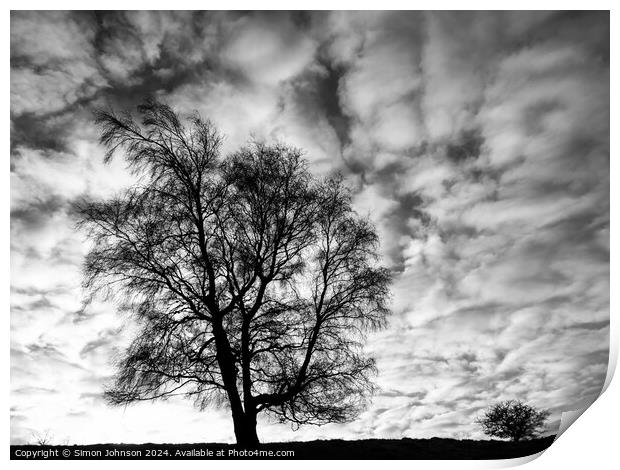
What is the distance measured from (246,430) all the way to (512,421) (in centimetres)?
434

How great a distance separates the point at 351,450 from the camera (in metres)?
6.78

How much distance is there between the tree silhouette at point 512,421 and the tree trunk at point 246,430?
3.45 m

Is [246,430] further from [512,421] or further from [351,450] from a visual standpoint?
[512,421]

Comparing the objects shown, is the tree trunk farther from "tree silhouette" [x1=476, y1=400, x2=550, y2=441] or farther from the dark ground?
"tree silhouette" [x1=476, y1=400, x2=550, y2=441]

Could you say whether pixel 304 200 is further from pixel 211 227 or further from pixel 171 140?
pixel 171 140

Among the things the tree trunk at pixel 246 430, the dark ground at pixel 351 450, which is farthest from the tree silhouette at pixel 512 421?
the tree trunk at pixel 246 430

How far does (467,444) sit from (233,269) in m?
4.55

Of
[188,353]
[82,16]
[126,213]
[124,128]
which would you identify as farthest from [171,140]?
[188,353]

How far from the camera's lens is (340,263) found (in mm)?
8578

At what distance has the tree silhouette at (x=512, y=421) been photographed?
6.96 meters

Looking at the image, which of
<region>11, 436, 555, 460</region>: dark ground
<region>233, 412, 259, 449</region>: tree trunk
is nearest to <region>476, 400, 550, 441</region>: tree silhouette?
<region>11, 436, 555, 460</region>: dark ground

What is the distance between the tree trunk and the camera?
7.30 m

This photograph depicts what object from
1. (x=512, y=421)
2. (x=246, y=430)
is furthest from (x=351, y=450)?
(x=512, y=421)

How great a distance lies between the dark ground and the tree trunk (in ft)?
1.47
